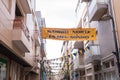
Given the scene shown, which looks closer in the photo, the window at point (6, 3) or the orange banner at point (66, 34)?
the window at point (6, 3)

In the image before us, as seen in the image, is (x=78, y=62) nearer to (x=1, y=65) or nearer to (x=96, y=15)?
(x=96, y=15)

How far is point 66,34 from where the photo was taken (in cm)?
1335

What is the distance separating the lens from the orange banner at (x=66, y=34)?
13.2m

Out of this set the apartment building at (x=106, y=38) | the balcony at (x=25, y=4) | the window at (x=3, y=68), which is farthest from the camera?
the balcony at (x=25, y=4)

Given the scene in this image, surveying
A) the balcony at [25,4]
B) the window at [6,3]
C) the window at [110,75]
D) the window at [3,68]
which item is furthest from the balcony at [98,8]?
the window at [3,68]

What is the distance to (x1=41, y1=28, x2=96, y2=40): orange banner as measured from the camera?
13234 millimetres

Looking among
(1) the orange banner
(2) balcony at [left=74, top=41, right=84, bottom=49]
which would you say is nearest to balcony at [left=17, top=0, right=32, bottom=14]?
(1) the orange banner

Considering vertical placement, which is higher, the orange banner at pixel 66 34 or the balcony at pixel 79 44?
the balcony at pixel 79 44

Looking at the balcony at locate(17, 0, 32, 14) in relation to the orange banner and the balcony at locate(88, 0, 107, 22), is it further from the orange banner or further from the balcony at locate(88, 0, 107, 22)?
the balcony at locate(88, 0, 107, 22)

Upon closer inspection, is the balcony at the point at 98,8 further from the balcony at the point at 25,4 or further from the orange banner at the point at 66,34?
the balcony at the point at 25,4

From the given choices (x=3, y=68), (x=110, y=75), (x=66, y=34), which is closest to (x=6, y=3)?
(x=3, y=68)

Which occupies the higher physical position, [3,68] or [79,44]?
[79,44]

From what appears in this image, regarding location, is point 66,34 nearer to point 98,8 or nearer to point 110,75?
point 98,8

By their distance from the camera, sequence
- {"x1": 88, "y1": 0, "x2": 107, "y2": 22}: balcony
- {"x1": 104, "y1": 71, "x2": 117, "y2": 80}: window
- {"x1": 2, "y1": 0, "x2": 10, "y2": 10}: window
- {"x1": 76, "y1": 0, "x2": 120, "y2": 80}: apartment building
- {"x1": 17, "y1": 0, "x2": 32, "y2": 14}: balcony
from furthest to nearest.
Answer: {"x1": 88, "y1": 0, "x2": 107, "y2": 22}: balcony < {"x1": 17, "y1": 0, "x2": 32, "y2": 14}: balcony < {"x1": 104, "y1": 71, "x2": 117, "y2": 80}: window < {"x1": 76, "y1": 0, "x2": 120, "y2": 80}: apartment building < {"x1": 2, "y1": 0, "x2": 10, "y2": 10}: window
